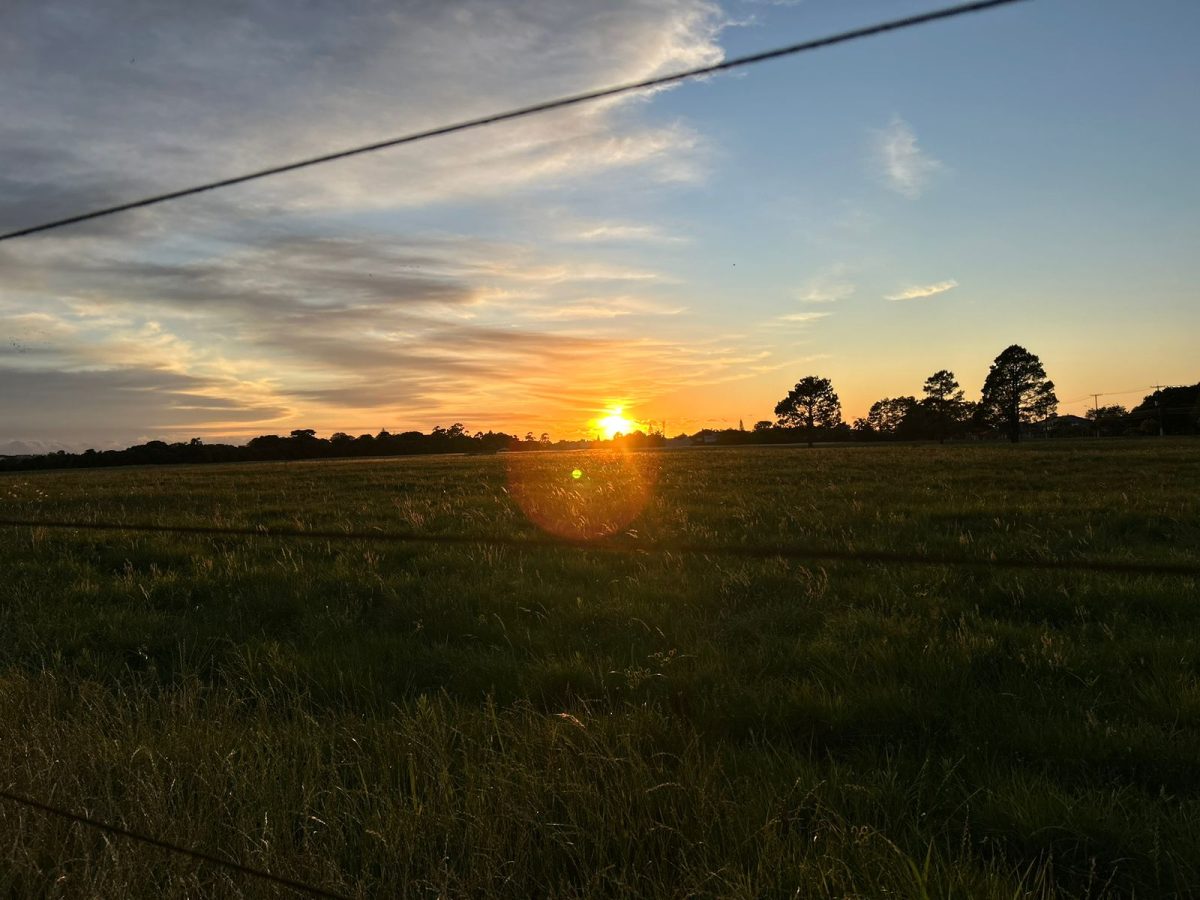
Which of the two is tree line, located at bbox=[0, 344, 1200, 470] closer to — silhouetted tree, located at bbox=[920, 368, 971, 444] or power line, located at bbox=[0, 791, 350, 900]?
silhouetted tree, located at bbox=[920, 368, 971, 444]

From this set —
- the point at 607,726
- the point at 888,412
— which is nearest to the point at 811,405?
the point at 888,412

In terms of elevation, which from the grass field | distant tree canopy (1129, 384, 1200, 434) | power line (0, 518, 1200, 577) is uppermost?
distant tree canopy (1129, 384, 1200, 434)

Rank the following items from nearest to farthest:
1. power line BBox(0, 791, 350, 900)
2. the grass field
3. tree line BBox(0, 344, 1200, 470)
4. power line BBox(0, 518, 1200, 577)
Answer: power line BBox(0, 518, 1200, 577) → power line BBox(0, 791, 350, 900) → the grass field → tree line BBox(0, 344, 1200, 470)

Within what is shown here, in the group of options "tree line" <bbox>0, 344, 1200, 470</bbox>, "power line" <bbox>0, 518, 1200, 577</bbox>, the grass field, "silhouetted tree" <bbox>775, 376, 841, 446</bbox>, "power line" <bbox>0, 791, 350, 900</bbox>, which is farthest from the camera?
"silhouetted tree" <bbox>775, 376, 841, 446</bbox>

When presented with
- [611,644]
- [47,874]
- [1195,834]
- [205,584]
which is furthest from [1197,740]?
[205,584]

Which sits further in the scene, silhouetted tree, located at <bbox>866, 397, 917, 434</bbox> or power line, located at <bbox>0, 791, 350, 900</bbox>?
silhouetted tree, located at <bbox>866, 397, 917, 434</bbox>

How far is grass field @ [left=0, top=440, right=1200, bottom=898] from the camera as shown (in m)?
2.52

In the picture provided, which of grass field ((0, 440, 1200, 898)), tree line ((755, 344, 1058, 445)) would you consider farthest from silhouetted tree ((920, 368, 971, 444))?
grass field ((0, 440, 1200, 898))

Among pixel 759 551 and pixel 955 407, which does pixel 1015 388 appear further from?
pixel 759 551

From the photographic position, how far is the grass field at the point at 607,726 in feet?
8.27

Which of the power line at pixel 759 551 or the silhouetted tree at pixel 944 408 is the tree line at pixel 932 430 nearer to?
the silhouetted tree at pixel 944 408

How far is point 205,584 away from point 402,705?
3.98 meters

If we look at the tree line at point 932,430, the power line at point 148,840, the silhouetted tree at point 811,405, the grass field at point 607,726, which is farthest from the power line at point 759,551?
the silhouetted tree at point 811,405

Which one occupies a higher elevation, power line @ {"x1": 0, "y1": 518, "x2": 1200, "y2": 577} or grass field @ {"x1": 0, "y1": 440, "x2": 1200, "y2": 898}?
power line @ {"x1": 0, "y1": 518, "x2": 1200, "y2": 577}
